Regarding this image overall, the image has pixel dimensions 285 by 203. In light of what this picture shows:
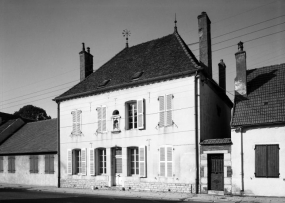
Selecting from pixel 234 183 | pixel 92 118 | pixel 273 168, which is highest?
pixel 92 118

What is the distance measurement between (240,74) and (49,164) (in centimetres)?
1678

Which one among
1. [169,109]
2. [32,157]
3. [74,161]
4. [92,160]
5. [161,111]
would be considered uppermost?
[169,109]

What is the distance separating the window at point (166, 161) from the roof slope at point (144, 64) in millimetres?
4550

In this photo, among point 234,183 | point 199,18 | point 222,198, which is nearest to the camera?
point 222,198

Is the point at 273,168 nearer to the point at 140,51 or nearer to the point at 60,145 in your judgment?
the point at 140,51

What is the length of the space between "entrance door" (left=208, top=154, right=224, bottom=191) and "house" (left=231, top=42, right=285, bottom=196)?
0.71 meters

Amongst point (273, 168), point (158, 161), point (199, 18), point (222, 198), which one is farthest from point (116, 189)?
point (199, 18)

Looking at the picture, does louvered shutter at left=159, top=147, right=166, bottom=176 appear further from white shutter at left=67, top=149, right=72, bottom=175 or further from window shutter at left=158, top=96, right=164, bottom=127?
white shutter at left=67, top=149, right=72, bottom=175

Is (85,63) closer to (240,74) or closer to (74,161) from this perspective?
(74,161)

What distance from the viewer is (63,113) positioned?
78.1 feet

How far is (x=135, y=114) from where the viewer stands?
19.8 metres

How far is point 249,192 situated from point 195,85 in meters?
6.41

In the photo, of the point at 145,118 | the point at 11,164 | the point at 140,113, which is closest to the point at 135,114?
the point at 140,113

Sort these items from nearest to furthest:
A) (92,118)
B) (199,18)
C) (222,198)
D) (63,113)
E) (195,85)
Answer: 1. (222,198)
2. (195,85)
3. (199,18)
4. (92,118)
5. (63,113)
